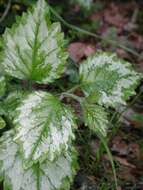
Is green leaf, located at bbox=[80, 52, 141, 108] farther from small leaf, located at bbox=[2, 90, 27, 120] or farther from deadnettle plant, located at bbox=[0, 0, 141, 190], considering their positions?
small leaf, located at bbox=[2, 90, 27, 120]

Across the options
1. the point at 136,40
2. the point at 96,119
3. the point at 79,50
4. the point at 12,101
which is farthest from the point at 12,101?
the point at 136,40

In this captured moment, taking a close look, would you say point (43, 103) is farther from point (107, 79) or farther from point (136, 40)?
point (136, 40)

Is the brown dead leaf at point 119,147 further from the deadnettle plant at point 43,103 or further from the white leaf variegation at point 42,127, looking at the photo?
the white leaf variegation at point 42,127

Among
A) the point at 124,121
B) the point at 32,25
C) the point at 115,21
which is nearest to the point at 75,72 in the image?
the point at 124,121

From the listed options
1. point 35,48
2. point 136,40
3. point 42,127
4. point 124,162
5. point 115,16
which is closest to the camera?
point 42,127

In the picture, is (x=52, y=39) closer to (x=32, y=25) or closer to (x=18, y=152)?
(x=32, y=25)

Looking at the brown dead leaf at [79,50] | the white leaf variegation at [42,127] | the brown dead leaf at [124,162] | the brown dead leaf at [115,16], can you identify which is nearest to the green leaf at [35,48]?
the white leaf variegation at [42,127]

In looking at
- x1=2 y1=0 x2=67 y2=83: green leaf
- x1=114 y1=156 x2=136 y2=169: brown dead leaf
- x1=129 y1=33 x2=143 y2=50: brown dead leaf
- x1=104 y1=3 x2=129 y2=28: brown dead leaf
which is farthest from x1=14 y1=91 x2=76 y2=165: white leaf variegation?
x1=104 y1=3 x2=129 y2=28: brown dead leaf
